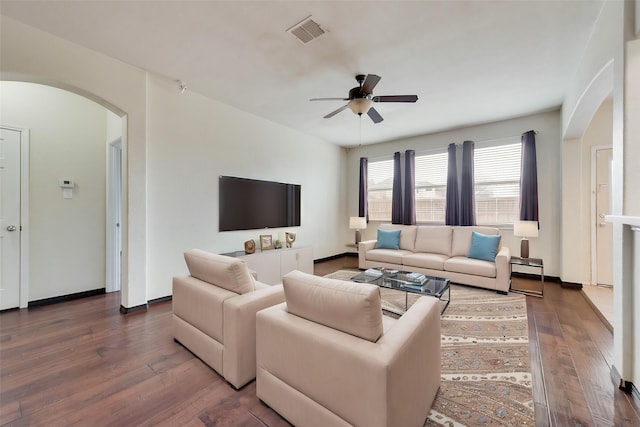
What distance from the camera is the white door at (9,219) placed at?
118 inches

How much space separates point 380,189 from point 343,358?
5476mm

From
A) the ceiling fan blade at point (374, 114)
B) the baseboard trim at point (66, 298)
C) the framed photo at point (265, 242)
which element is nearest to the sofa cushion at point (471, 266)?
the ceiling fan blade at point (374, 114)

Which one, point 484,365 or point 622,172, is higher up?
point 622,172

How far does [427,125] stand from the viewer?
16.3 feet

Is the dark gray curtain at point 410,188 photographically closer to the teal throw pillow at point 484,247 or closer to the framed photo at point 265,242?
the teal throw pillow at point 484,247

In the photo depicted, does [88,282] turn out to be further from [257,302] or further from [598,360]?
[598,360]

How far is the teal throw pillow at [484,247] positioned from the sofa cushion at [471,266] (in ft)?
0.32

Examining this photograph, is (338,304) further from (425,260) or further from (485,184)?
(485,184)

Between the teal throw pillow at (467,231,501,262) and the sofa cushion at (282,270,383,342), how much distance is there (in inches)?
141

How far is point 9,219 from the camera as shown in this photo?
10.00 ft

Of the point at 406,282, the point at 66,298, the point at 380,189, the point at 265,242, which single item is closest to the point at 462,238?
the point at 406,282

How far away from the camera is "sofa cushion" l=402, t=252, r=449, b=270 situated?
4246 millimetres

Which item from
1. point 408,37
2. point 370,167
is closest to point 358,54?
point 408,37

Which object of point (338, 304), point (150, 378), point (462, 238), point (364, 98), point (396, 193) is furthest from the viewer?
point (396, 193)
